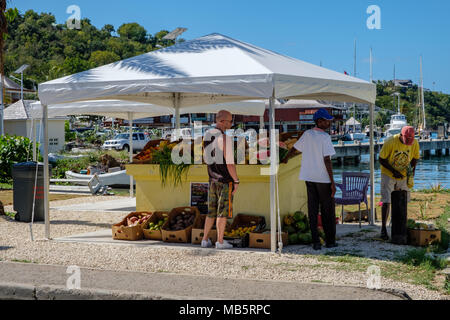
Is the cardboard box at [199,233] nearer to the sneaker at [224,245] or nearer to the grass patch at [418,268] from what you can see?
the sneaker at [224,245]

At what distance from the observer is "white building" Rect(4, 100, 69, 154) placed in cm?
3650

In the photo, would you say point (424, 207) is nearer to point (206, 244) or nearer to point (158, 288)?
point (206, 244)

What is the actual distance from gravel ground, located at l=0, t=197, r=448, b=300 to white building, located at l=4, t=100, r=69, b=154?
2854cm

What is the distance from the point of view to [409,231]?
873 cm

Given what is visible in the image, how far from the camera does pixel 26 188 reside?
11805mm

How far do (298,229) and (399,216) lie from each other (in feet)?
5.38

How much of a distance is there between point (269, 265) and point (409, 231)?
2730 millimetres

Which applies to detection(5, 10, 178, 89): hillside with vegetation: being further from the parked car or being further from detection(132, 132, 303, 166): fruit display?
detection(132, 132, 303, 166): fruit display

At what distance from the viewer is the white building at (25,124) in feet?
120

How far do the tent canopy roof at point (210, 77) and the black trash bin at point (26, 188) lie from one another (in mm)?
2996

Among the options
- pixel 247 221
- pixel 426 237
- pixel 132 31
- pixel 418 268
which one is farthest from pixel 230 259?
pixel 132 31
